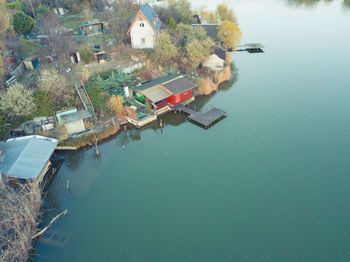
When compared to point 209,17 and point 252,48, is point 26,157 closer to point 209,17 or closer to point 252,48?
point 252,48

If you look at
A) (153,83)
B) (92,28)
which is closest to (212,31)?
(92,28)

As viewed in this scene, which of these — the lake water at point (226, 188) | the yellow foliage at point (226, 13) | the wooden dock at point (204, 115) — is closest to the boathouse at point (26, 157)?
the lake water at point (226, 188)

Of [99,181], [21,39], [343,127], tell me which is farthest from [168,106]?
[21,39]

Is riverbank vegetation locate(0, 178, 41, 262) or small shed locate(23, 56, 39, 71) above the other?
small shed locate(23, 56, 39, 71)

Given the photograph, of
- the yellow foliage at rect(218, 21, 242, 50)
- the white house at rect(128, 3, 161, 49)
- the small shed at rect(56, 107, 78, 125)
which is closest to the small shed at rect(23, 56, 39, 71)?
the small shed at rect(56, 107, 78, 125)

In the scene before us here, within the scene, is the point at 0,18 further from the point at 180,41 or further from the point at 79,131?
the point at 180,41

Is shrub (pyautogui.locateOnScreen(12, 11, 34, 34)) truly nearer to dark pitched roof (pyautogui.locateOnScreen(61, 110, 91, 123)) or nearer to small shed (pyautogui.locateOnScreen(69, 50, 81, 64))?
small shed (pyautogui.locateOnScreen(69, 50, 81, 64))
